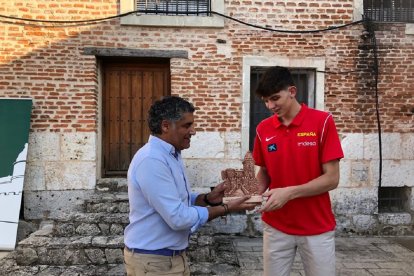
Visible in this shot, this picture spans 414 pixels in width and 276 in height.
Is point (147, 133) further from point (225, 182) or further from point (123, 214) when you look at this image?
point (225, 182)

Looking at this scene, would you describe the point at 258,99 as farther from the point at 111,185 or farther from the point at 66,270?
the point at 66,270

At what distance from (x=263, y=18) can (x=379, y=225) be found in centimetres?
422

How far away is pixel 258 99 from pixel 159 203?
529cm

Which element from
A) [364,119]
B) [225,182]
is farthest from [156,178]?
[364,119]

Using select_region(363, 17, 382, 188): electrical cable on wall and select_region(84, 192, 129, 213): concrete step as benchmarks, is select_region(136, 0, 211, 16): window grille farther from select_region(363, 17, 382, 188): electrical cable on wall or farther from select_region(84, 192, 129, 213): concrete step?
select_region(84, 192, 129, 213): concrete step

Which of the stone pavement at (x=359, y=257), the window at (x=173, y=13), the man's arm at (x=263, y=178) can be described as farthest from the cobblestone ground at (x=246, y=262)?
the window at (x=173, y=13)

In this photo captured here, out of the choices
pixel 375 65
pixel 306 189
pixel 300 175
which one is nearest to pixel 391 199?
pixel 375 65

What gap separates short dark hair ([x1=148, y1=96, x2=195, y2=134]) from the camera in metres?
2.43

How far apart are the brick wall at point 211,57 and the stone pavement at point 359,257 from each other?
6.38 ft

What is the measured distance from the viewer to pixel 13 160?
6395mm

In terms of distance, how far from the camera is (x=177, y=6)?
705 cm

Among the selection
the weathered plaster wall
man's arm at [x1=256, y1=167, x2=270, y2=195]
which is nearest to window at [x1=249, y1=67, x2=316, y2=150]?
the weathered plaster wall

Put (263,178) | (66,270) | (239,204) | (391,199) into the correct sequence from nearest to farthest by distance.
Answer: (239,204) < (263,178) < (66,270) < (391,199)

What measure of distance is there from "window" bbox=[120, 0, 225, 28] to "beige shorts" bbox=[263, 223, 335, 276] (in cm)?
452
